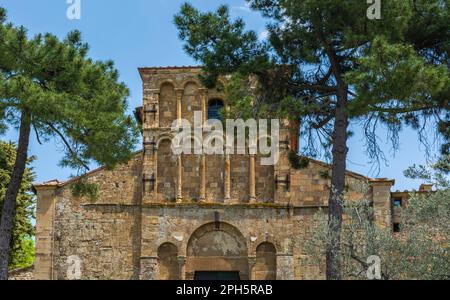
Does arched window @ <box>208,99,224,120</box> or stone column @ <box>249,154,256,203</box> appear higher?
arched window @ <box>208,99,224,120</box>

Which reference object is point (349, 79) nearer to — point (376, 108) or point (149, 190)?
point (376, 108)

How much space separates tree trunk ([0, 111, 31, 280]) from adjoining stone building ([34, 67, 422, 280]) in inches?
278

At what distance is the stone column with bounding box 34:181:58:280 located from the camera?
84.1 feet

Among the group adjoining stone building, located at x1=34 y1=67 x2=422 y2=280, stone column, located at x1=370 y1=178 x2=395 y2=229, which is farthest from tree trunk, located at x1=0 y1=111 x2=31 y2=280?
stone column, located at x1=370 y1=178 x2=395 y2=229

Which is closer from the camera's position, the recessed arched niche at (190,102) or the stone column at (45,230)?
the stone column at (45,230)

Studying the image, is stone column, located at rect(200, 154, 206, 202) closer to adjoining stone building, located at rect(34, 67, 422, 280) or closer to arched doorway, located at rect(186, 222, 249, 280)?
adjoining stone building, located at rect(34, 67, 422, 280)

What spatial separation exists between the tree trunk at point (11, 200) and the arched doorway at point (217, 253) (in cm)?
864

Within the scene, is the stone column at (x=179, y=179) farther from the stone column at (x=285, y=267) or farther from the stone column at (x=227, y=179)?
the stone column at (x=285, y=267)

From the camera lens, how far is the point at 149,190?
26.1 metres

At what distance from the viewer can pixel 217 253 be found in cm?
2580

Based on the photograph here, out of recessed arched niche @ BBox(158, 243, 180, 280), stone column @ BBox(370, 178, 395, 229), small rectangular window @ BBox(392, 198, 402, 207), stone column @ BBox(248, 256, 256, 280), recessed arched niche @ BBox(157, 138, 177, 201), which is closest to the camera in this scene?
stone column @ BBox(370, 178, 395, 229)

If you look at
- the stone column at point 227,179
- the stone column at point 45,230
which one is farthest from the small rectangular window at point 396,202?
the stone column at point 45,230

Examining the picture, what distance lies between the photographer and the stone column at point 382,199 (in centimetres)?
2500
